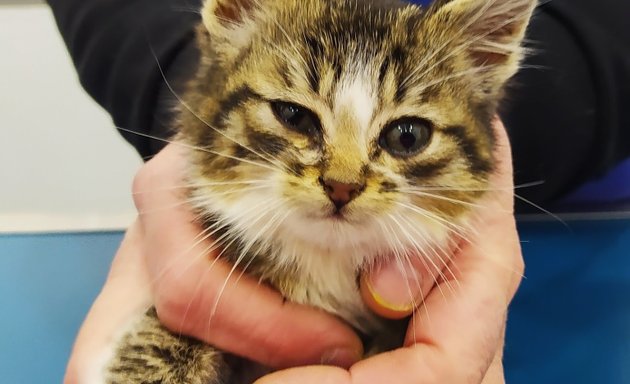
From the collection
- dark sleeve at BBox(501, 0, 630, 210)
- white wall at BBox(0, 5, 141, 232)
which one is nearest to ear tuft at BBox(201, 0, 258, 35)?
dark sleeve at BBox(501, 0, 630, 210)

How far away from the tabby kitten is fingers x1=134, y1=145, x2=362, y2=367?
2 centimetres

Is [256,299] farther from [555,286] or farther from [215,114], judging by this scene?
[555,286]

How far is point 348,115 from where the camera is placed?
0.75 meters

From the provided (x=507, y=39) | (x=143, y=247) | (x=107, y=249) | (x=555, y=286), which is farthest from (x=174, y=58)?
(x=555, y=286)

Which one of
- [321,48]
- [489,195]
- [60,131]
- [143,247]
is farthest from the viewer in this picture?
[60,131]

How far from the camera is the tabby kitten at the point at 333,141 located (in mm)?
743

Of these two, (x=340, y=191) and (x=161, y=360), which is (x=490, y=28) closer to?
(x=340, y=191)

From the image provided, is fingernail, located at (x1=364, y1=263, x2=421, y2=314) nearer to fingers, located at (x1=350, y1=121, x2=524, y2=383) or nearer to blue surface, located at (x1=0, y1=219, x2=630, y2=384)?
fingers, located at (x1=350, y1=121, x2=524, y2=383)

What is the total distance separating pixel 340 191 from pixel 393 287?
0.57 ft

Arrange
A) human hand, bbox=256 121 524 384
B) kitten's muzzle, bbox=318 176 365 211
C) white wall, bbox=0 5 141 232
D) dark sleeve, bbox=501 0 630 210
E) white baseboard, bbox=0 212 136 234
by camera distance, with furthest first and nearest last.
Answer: white wall, bbox=0 5 141 232 < white baseboard, bbox=0 212 136 234 < dark sleeve, bbox=501 0 630 210 < human hand, bbox=256 121 524 384 < kitten's muzzle, bbox=318 176 365 211

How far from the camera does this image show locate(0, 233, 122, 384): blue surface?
1.31 metres

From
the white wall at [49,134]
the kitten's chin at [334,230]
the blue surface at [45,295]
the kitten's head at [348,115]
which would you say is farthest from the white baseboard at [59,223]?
the kitten's chin at [334,230]

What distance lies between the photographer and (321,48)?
2.57 ft

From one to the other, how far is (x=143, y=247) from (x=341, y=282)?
36cm
